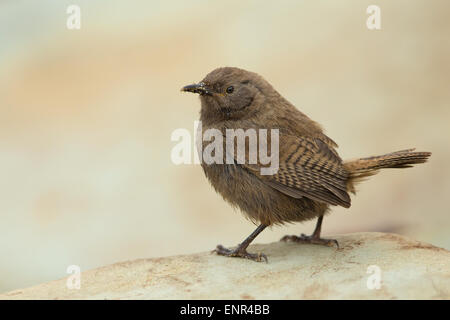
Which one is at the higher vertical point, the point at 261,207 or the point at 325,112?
the point at 325,112

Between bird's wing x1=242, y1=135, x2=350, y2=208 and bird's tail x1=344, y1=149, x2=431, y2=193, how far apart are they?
91 mm

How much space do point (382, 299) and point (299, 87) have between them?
551 centimetres

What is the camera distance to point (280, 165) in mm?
5074

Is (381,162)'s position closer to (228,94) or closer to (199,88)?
(228,94)

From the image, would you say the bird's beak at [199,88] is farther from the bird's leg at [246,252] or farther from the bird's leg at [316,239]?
the bird's leg at [316,239]

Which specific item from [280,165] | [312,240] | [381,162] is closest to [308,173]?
[280,165]

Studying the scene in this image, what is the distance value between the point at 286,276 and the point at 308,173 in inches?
34.4

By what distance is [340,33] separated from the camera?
969cm

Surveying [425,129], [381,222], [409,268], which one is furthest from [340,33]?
[409,268]

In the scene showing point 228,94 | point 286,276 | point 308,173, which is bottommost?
point 286,276

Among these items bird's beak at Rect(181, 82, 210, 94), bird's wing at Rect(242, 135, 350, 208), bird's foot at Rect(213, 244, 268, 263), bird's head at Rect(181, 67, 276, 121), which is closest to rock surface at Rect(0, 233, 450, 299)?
bird's foot at Rect(213, 244, 268, 263)

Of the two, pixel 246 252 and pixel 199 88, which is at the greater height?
pixel 199 88

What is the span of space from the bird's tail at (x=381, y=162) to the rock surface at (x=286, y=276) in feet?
2.00

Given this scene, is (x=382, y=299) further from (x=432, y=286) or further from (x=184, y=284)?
(x=184, y=284)
